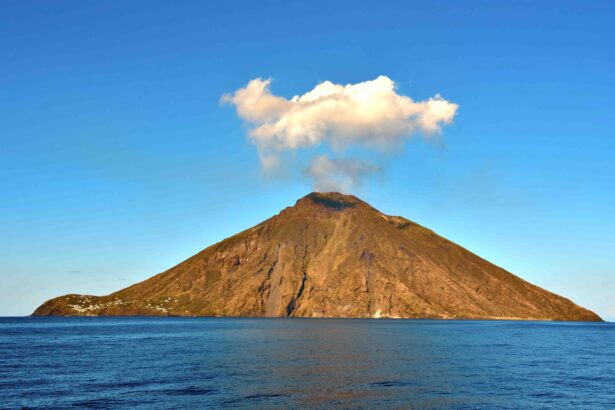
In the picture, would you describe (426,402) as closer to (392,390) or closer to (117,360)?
(392,390)

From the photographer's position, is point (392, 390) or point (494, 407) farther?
point (392, 390)

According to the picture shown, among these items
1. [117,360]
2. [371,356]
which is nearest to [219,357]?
[117,360]

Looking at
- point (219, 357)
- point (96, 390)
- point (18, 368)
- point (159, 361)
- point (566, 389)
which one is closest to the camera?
point (96, 390)

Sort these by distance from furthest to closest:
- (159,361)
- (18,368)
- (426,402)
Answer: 1. (159,361)
2. (18,368)
3. (426,402)

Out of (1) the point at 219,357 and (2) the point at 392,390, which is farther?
(1) the point at 219,357

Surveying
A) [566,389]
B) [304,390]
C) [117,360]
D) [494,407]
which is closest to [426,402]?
[494,407]

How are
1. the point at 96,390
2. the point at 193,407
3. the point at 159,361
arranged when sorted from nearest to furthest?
1. the point at 193,407
2. the point at 96,390
3. the point at 159,361

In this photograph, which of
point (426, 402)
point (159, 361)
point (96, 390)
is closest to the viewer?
point (426, 402)

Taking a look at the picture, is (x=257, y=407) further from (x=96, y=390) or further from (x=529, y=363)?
(x=529, y=363)
